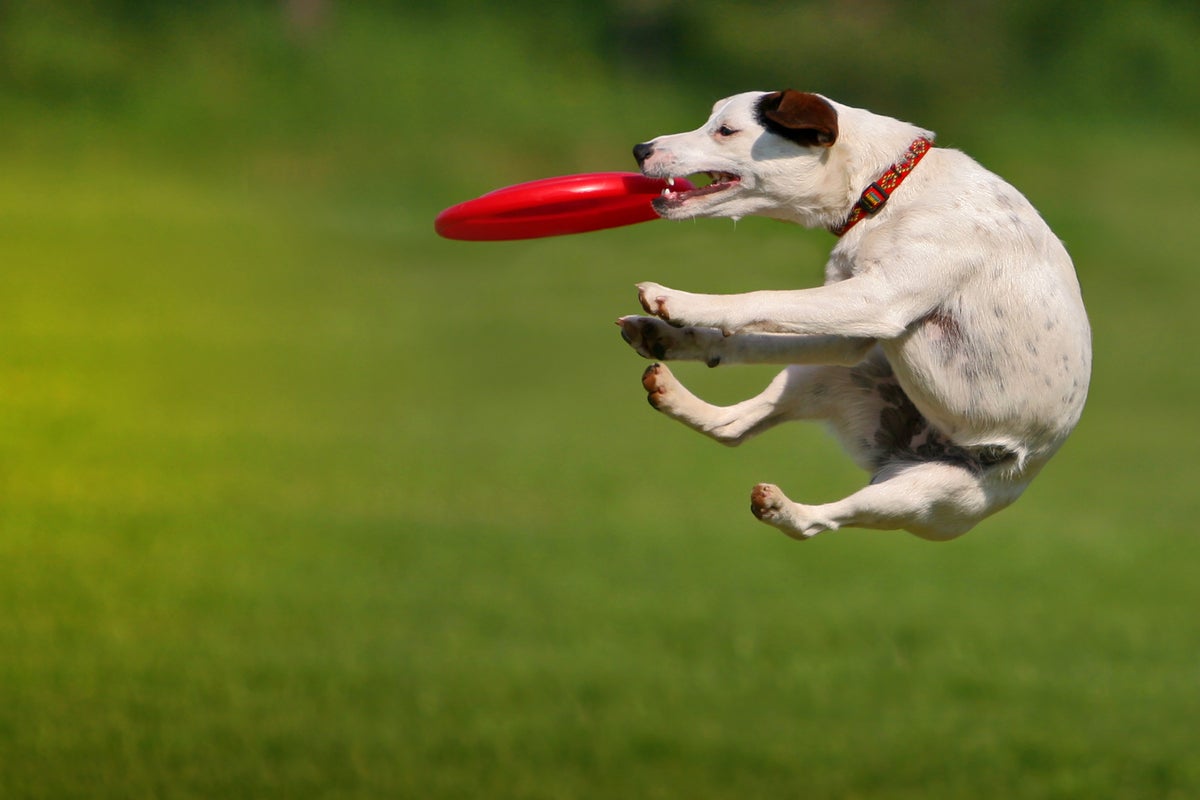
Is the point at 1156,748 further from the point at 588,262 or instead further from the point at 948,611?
the point at 588,262

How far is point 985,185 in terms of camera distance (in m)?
6.10

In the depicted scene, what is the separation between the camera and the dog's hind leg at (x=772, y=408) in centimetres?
684

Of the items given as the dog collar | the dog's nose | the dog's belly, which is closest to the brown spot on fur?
the dog's belly

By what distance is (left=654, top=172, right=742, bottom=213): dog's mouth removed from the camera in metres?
6.08

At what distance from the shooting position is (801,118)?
19.6 ft

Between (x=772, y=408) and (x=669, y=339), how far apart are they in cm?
71

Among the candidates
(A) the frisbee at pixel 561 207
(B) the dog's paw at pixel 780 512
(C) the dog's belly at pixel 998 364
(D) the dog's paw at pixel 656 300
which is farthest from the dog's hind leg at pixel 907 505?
(A) the frisbee at pixel 561 207

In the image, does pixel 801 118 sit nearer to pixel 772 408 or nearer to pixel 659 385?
pixel 659 385

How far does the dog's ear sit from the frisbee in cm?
42

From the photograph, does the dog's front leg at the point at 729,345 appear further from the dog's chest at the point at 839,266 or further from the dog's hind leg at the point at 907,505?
the dog's hind leg at the point at 907,505

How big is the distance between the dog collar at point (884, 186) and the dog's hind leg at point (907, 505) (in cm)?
96

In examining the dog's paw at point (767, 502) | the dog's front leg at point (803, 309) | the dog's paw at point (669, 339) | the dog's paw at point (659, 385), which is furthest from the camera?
the dog's paw at point (659, 385)

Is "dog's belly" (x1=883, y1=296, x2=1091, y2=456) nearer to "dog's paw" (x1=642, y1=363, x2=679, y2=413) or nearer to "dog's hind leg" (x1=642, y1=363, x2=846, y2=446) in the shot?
"dog's hind leg" (x1=642, y1=363, x2=846, y2=446)

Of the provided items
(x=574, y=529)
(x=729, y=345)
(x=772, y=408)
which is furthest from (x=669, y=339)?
(x=574, y=529)
